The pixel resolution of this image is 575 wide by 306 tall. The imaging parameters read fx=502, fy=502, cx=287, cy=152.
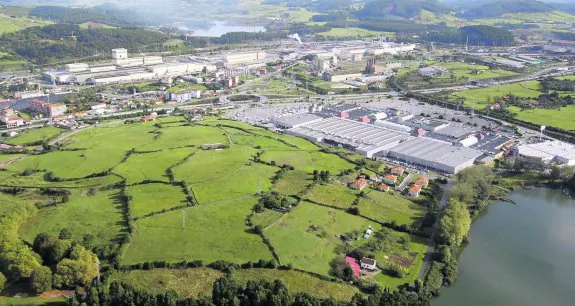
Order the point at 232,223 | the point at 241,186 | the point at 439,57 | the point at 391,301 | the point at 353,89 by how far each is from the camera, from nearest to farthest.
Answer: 1. the point at 391,301
2. the point at 232,223
3. the point at 241,186
4. the point at 353,89
5. the point at 439,57

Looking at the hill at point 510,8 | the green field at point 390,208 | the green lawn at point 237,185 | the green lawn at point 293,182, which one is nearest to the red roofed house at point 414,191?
the green field at point 390,208

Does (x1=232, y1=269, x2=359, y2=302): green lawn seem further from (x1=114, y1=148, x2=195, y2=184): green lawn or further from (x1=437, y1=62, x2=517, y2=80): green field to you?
(x1=437, y1=62, x2=517, y2=80): green field

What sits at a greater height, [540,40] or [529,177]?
[540,40]

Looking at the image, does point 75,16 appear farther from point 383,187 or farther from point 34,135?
point 383,187

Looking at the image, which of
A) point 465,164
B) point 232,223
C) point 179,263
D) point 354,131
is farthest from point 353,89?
point 179,263

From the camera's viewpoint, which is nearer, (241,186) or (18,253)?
(18,253)

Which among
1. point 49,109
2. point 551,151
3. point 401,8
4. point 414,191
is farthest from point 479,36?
point 49,109

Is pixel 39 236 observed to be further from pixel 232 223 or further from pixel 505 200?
pixel 505 200
